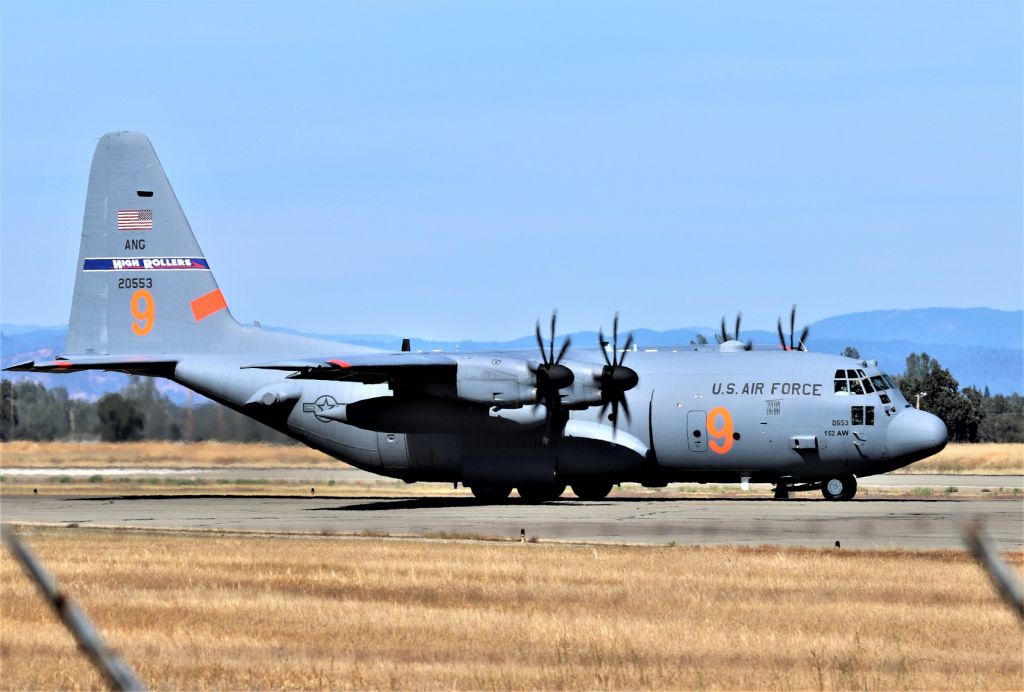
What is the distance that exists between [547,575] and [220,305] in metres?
26.6

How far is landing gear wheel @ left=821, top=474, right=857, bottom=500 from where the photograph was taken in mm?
41375

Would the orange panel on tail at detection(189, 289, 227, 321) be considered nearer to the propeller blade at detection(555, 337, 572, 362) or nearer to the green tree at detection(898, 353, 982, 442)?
the propeller blade at detection(555, 337, 572, 362)

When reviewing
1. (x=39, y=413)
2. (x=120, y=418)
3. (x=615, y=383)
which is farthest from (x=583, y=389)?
(x=39, y=413)

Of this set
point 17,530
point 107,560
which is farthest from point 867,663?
point 17,530

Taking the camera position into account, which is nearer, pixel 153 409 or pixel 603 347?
pixel 603 347

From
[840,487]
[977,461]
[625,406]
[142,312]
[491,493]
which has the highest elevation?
[142,312]

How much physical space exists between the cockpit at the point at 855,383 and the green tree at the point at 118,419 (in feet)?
98.3

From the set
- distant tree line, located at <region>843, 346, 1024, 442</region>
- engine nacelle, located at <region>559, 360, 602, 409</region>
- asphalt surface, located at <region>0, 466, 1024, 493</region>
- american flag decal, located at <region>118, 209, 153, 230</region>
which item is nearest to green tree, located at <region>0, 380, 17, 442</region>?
asphalt surface, located at <region>0, 466, 1024, 493</region>

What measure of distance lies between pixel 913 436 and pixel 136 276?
2424 centimetres

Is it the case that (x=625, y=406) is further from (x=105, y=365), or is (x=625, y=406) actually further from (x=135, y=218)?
(x=135, y=218)

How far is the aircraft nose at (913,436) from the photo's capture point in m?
40.0

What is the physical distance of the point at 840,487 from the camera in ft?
136

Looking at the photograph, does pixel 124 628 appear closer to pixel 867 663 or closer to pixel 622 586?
pixel 622 586

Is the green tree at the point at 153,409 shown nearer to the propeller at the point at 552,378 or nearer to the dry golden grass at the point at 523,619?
the propeller at the point at 552,378
